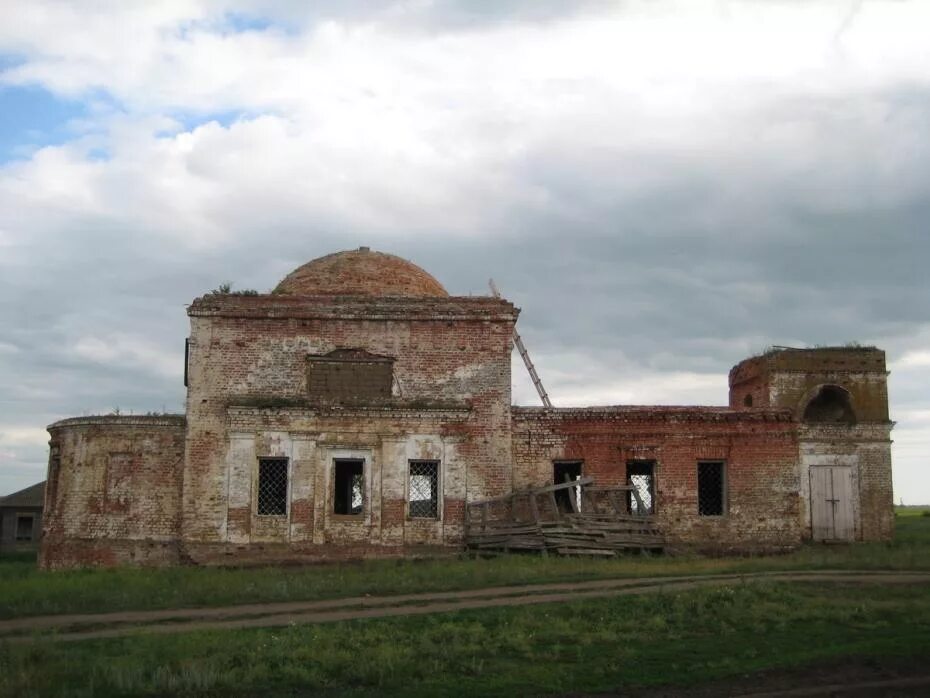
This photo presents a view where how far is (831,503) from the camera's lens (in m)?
26.2

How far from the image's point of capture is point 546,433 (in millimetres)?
23719

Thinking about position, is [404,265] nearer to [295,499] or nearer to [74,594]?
[295,499]

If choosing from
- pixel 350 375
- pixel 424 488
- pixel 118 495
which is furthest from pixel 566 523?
pixel 118 495

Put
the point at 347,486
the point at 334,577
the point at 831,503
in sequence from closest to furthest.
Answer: the point at 334,577, the point at 831,503, the point at 347,486

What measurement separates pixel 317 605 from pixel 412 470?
8438 mm

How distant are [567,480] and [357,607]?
34.6 ft

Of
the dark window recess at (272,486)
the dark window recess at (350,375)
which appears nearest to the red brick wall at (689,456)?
the dark window recess at (350,375)

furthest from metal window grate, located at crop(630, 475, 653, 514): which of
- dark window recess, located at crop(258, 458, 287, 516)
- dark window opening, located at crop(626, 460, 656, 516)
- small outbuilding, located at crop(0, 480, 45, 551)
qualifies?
small outbuilding, located at crop(0, 480, 45, 551)

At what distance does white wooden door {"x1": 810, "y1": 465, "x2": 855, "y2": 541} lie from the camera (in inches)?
1027

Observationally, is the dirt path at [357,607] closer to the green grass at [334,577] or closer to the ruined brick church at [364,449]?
the green grass at [334,577]

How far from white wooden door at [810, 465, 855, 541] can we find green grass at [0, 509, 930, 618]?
2732mm

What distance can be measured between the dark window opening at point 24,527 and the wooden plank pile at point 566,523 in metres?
27.3

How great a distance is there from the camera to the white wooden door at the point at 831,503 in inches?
1027

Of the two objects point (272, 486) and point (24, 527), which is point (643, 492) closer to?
point (272, 486)
